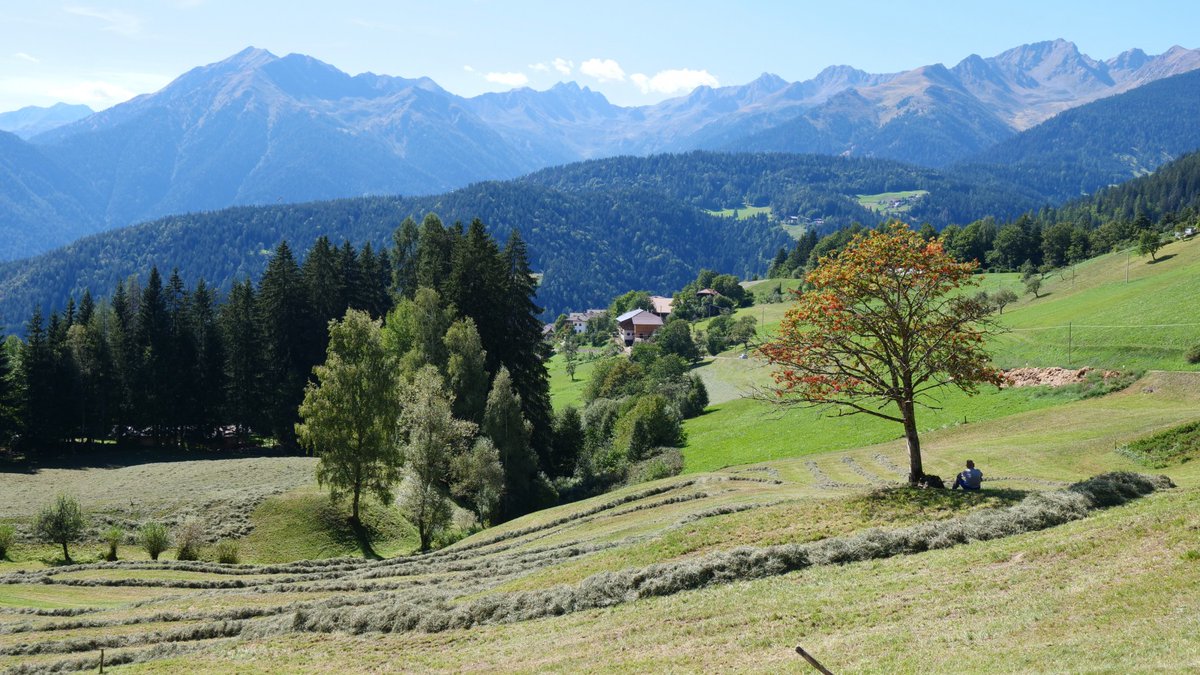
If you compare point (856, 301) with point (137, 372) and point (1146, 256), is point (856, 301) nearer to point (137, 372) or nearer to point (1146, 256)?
point (137, 372)

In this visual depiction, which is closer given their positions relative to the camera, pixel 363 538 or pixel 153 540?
pixel 153 540

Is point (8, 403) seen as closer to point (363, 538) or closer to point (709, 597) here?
point (363, 538)

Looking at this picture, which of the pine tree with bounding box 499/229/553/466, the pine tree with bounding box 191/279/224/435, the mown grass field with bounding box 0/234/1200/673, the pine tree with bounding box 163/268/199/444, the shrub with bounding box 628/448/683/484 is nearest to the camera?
the mown grass field with bounding box 0/234/1200/673

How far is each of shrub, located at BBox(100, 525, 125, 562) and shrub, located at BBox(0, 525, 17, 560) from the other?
461 centimetres

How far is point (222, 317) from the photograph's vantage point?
92.4m

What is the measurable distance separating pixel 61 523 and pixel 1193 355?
3043 inches

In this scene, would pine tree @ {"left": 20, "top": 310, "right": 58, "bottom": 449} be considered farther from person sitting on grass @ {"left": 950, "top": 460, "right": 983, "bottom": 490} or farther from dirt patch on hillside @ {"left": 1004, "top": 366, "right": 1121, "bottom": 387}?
dirt patch on hillside @ {"left": 1004, "top": 366, "right": 1121, "bottom": 387}

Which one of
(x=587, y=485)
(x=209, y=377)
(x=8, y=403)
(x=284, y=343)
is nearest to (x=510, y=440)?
(x=587, y=485)

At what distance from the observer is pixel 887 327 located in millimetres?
28344

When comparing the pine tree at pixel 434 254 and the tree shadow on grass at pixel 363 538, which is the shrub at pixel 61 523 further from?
the pine tree at pixel 434 254

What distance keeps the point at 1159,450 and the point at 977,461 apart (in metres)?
8.46

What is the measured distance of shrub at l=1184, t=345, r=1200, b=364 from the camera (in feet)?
189

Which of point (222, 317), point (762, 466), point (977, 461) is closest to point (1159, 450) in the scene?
point (977, 461)

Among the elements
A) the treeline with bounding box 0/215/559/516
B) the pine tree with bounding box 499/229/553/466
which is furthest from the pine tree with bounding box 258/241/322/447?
the pine tree with bounding box 499/229/553/466
